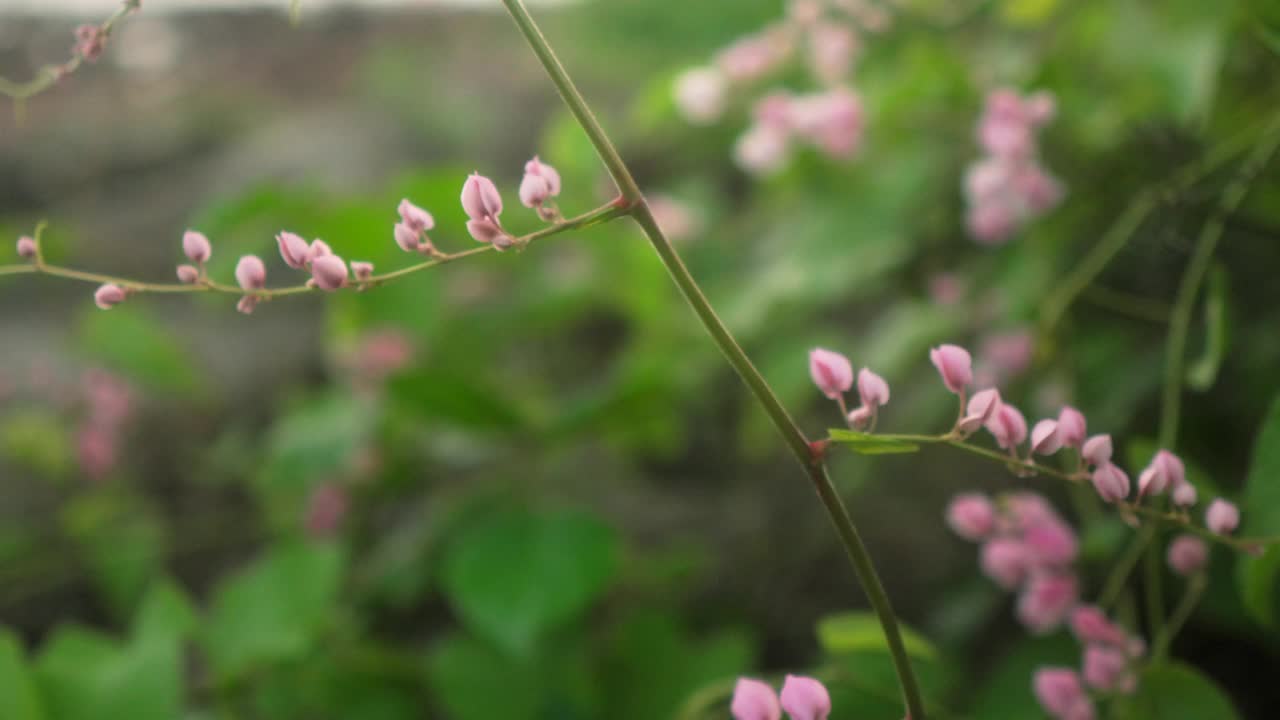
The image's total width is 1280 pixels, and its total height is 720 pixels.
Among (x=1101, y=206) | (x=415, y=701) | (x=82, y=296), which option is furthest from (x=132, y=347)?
(x=1101, y=206)

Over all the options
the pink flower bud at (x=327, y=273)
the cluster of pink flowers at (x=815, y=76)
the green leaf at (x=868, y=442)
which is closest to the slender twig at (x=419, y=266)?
the pink flower bud at (x=327, y=273)

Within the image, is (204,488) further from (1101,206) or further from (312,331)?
(1101,206)

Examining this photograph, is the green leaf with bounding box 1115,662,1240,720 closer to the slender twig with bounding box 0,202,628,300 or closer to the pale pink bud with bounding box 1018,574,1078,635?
the pale pink bud with bounding box 1018,574,1078,635

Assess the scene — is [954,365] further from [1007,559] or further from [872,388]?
[1007,559]

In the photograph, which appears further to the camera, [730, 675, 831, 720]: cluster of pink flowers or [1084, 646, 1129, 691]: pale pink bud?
→ [1084, 646, 1129, 691]: pale pink bud

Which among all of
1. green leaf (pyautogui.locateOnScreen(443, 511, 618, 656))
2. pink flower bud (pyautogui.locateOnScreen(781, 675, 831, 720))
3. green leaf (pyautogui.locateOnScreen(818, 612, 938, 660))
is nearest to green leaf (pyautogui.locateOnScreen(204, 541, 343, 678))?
green leaf (pyautogui.locateOnScreen(443, 511, 618, 656))

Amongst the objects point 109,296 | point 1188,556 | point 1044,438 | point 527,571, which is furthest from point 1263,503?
point 527,571

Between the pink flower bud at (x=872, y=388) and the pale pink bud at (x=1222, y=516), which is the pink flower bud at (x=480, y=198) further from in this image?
the pale pink bud at (x=1222, y=516)
